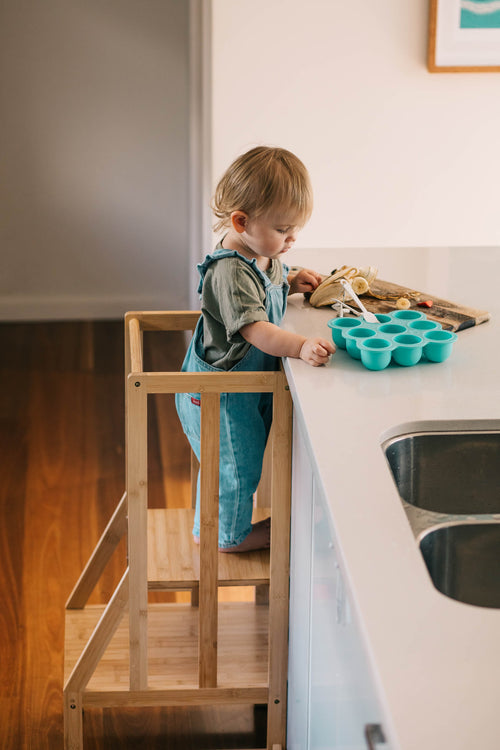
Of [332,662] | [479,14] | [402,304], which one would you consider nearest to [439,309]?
[402,304]

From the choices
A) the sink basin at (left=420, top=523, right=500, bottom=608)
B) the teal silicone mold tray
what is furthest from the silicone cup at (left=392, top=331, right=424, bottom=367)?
the sink basin at (left=420, top=523, right=500, bottom=608)

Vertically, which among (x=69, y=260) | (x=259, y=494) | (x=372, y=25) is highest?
(x=372, y=25)

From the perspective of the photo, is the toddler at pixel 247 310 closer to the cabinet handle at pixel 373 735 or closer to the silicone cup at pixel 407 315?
the silicone cup at pixel 407 315

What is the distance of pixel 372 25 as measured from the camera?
109 inches

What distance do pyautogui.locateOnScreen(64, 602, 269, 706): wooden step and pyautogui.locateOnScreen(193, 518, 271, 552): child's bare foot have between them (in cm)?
23

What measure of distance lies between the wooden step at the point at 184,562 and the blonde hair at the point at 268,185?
63cm

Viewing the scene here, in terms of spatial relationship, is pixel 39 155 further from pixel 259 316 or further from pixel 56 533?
pixel 259 316

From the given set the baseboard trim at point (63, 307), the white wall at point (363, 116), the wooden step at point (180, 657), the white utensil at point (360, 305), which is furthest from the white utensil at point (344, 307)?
the baseboard trim at point (63, 307)

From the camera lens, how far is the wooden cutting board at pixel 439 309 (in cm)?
148

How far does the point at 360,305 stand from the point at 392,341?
173 millimetres

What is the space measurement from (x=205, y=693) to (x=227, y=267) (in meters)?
0.77

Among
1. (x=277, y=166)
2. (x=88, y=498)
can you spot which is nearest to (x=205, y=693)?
(x=277, y=166)

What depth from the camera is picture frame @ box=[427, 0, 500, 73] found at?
2725 millimetres

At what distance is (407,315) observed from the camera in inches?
57.4
